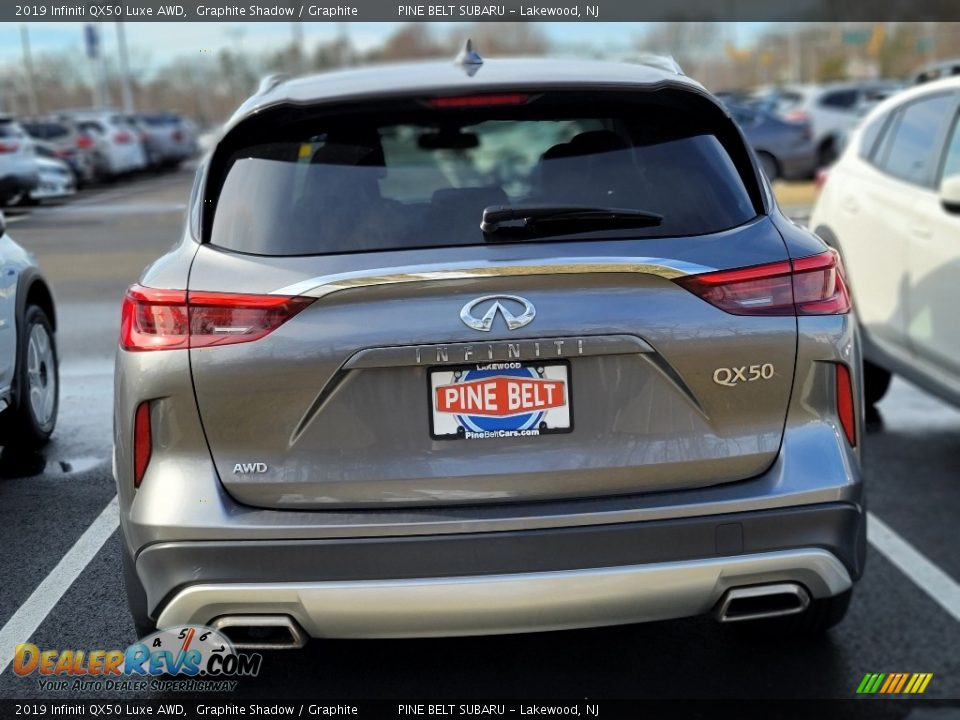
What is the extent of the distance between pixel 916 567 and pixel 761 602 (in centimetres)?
176

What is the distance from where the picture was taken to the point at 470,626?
2969 millimetres

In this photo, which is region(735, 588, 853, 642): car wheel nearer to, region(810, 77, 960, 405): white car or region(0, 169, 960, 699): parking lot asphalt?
region(0, 169, 960, 699): parking lot asphalt

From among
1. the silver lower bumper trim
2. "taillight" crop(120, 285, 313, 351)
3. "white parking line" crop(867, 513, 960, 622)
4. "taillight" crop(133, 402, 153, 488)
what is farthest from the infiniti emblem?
"white parking line" crop(867, 513, 960, 622)

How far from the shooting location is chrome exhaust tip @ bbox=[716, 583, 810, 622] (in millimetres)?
3053

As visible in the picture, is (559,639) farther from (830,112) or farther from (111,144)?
(111,144)

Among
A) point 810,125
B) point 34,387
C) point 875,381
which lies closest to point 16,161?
point 34,387

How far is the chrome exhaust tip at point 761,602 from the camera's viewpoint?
3.05m

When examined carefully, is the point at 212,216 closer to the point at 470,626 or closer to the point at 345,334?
the point at 345,334

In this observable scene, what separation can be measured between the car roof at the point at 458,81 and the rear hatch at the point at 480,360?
367 mm

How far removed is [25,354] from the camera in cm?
526

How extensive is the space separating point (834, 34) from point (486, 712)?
84.6 m

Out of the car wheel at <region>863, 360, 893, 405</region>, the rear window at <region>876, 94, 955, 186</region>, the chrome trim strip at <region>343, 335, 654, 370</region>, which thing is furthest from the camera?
the car wheel at <region>863, 360, 893, 405</region>

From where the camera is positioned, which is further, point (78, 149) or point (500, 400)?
point (78, 149)

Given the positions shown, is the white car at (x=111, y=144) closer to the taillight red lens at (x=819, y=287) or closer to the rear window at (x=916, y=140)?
the rear window at (x=916, y=140)
